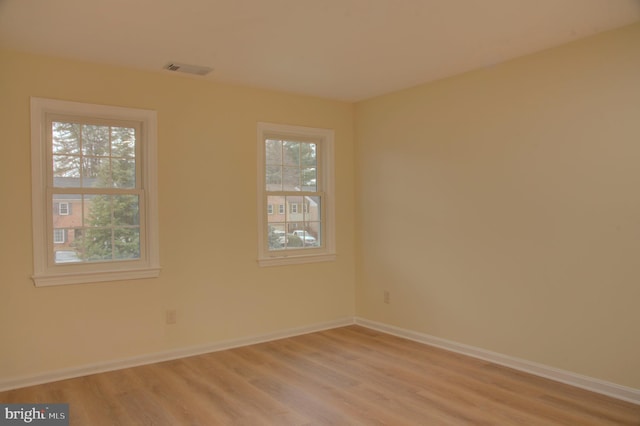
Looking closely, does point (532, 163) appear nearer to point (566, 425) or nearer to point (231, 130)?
point (566, 425)

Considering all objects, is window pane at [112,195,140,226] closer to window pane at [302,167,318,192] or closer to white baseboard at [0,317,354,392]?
white baseboard at [0,317,354,392]

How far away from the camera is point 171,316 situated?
416 cm

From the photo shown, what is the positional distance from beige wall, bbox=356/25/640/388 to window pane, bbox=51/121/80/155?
2892 millimetres

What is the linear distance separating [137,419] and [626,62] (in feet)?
13.0

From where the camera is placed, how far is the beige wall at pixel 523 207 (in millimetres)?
3203

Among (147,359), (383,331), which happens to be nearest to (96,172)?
(147,359)

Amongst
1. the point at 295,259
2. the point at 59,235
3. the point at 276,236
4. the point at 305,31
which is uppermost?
the point at 305,31

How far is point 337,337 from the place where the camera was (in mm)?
4812

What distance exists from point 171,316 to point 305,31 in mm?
2659

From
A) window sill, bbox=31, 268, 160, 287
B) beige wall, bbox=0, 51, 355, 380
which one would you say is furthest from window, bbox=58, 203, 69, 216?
window sill, bbox=31, 268, 160, 287

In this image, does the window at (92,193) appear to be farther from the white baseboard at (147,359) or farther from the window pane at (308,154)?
the window pane at (308,154)

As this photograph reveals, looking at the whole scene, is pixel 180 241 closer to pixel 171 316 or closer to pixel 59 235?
pixel 171 316

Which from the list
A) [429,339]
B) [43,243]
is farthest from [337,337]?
[43,243]

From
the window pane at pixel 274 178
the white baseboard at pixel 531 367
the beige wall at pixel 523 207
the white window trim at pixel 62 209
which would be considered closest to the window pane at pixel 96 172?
the white window trim at pixel 62 209
